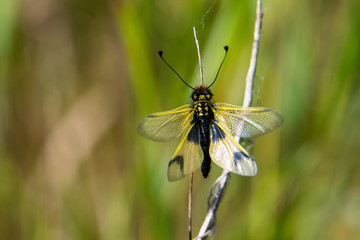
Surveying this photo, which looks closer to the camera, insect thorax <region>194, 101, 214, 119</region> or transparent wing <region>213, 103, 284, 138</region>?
transparent wing <region>213, 103, 284, 138</region>

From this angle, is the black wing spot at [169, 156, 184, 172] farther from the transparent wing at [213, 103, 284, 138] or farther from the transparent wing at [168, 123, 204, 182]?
the transparent wing at [213, 103, 284, 138]

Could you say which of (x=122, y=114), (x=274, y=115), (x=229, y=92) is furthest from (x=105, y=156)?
(x=274, y=115)

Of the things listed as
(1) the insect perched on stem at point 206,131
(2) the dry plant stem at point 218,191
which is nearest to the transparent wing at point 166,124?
(1) the insect perched on stem at point 206,131

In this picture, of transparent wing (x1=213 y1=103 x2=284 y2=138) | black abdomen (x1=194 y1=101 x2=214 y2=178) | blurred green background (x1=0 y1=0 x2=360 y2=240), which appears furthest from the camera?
blurred green background (x1=0 y1=0 x2=360 y2=240)

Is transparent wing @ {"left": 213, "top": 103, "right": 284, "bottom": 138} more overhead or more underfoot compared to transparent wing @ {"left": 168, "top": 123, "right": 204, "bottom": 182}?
more overhead

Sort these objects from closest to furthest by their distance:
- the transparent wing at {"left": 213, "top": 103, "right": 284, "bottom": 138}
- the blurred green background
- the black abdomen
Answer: the transparent wing at {"left": 213, "top": 103, "right": 284, "bottom": 138} → the black abdomen → the blurred green background

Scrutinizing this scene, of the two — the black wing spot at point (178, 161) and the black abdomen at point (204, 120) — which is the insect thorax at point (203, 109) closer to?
the black abdomen at point (204, 120)

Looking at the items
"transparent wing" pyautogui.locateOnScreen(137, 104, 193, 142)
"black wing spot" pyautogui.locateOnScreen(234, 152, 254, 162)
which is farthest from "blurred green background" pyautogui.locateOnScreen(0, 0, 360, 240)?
"black wing spot" pyautogui.locateOnScreen(234, 152, 254, 162)

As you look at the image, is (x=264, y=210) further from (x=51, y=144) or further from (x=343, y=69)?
(x=51, y=144)

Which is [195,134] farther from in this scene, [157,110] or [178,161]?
[157,110]
